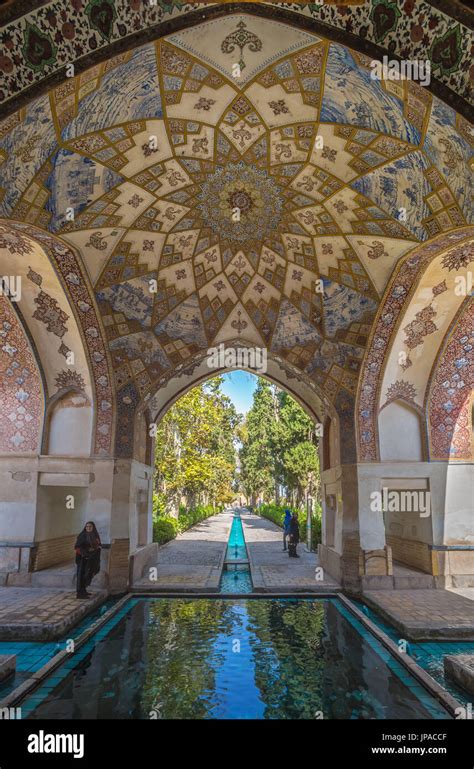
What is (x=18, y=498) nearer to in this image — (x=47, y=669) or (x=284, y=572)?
(x=47, y=669)

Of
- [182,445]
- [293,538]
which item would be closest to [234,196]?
[293,538]

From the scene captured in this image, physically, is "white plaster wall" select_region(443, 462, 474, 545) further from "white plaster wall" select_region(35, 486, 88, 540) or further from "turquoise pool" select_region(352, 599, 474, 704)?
"white plaster wall" select_region(35, 486, 88, 540)

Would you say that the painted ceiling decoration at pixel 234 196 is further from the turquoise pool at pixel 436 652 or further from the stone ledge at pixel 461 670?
the stone ledge at pixel 461 670

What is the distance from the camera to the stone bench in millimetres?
4377

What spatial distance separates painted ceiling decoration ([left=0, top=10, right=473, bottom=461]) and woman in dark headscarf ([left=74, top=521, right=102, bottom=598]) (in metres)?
1.71

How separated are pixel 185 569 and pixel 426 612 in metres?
5.18

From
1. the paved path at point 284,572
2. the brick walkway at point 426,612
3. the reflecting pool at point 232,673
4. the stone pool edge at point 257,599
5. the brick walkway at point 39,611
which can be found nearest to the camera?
the reflecting pool at point 232,673

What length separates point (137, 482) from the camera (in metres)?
9.75

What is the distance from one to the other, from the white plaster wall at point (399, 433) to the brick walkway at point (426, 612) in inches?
90.3

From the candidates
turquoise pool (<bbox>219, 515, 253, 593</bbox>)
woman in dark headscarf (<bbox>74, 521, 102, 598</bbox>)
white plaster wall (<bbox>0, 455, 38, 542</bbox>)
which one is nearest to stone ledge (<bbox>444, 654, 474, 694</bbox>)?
turquoise pool (<bbox>219, 515, 253, 593</bbox>)

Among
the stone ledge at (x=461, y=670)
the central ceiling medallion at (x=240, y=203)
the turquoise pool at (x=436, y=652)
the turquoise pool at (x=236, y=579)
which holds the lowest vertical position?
the turquoise pool at (x=236, y=579)

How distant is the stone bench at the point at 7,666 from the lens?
172 inches

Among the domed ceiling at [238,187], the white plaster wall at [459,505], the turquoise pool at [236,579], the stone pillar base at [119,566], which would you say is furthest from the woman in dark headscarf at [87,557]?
the white plaster wall at [459,505]
